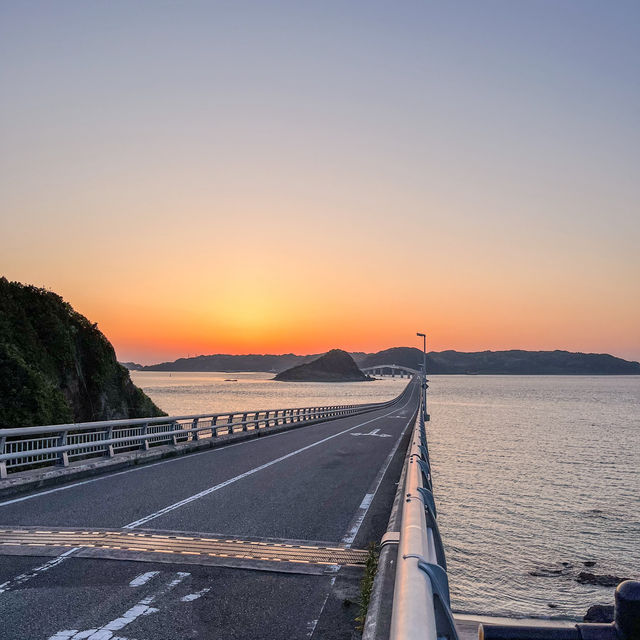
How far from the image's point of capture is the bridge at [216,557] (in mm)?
4590

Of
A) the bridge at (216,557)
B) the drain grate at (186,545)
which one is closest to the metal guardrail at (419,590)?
the bridge at (216,557)

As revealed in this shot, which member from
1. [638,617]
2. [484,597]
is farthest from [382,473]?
[638,617]

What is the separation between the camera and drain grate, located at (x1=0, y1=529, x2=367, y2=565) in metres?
7.00

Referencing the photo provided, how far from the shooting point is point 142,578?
604 cm

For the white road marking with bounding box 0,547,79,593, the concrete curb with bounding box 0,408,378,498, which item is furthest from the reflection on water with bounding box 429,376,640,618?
the concrete curb with bounding box 0,408,378,498

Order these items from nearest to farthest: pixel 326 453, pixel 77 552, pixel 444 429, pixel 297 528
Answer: pixel 77 552, pixel 297 528, pixel 326 453, pixel 444 429

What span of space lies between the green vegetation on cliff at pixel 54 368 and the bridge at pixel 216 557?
8550mm

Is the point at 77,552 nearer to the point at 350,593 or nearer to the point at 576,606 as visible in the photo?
the point at 350,593

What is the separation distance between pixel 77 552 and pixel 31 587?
1.26 metres

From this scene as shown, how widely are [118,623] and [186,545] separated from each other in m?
2.49

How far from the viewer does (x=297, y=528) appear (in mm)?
8562

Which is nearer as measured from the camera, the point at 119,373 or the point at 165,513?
the point at 165,513

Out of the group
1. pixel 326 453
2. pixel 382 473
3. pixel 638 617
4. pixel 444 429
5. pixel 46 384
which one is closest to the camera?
pixel 638 617

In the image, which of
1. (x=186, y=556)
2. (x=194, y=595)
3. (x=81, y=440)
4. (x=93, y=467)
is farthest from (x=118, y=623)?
(x=81, y=440)
